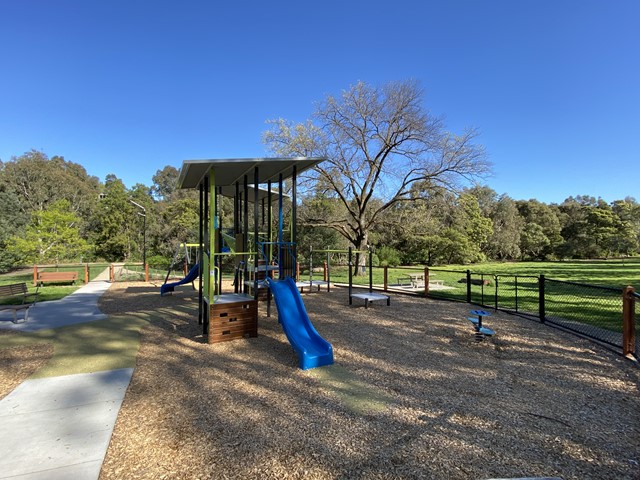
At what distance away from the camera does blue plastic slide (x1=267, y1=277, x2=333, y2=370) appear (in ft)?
16.2

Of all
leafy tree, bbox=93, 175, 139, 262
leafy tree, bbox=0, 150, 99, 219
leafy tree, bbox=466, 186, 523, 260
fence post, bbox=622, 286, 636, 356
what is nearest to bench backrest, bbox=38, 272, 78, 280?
fence post, bbox=622, 286, 636, 356

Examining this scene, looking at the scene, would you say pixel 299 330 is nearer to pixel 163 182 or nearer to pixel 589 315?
pixel 589 315

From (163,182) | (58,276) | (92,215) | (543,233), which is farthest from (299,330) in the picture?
(163,182)

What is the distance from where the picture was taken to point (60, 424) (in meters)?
3.31

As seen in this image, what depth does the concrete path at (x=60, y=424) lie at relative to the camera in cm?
264

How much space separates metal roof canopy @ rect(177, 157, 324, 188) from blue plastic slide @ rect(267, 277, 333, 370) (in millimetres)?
2362

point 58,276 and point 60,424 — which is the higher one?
point 58,276

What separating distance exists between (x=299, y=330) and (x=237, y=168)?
12.5 ft

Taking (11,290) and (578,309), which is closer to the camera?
(11,290)

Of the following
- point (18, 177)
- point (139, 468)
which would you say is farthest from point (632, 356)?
point (18, 177)

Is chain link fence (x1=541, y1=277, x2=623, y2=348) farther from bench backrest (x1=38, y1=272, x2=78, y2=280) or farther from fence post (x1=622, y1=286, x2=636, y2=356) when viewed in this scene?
bench backrest (x1=38, y1=272, x2=78, y2=280)

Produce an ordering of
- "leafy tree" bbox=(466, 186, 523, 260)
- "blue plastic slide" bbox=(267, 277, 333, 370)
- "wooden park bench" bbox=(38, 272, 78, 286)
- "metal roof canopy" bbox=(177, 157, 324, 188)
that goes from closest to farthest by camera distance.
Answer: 1. "blue plastic slide" bbox=(267, 277, 333, 370)
2. "metal roof canopy" bbox=(177, 157, 324, 188)
3. "wooden park bench" bbox=(38, 272, 78, 286)
4. "leafy tree" bbox=(466, 186, 523, 260)

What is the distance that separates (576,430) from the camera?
3.18m

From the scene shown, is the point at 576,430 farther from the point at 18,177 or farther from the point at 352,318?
the point at 18,177
